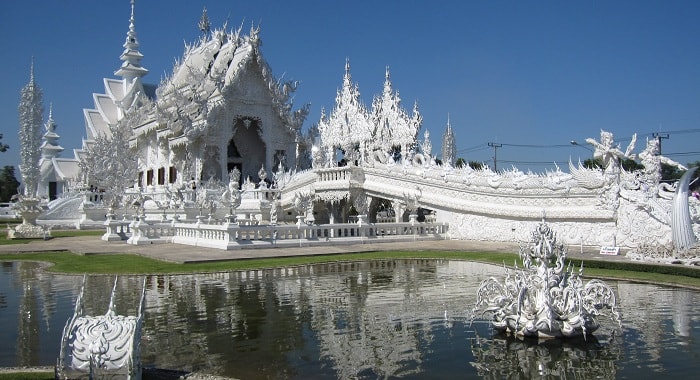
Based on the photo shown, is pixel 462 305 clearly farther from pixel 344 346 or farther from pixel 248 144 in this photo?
pixel 248 144

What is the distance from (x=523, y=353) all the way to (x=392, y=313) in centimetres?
255

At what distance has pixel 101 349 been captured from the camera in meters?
5.40

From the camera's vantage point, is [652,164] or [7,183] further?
[7,183]

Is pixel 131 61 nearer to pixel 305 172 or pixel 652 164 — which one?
pixel 305 172

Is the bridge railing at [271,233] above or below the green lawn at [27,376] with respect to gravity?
above

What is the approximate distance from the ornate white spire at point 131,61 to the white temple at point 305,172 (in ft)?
0.33

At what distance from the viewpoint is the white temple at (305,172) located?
18812 mm

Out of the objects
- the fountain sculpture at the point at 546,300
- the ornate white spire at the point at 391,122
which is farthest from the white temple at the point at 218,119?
the fountain sculpture at the point at 546,300

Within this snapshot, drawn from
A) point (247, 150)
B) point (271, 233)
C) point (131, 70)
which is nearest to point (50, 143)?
point (131, 70)

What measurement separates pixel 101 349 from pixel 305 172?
2601 cm

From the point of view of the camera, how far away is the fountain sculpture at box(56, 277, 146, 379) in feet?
17.6

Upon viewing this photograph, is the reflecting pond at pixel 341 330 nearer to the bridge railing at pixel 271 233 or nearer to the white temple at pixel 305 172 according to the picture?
the bridge railing at pixel 271 233

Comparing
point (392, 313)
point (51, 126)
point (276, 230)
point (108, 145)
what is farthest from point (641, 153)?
point (51, 126)

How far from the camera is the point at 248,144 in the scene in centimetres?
4019
